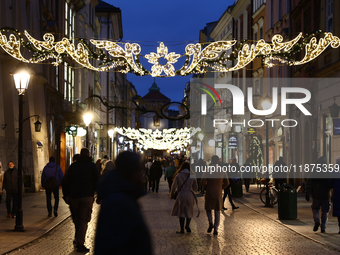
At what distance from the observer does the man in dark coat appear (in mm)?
3705

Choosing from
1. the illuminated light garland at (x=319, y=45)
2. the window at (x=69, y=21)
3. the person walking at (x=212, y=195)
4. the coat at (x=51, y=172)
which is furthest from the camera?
the window at (x=69, y=21)

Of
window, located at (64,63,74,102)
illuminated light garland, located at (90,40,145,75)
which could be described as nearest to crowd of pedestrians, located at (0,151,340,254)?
illuminated light garland, located at (90,40,145,75)

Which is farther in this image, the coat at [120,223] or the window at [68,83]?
the window at [68,83]

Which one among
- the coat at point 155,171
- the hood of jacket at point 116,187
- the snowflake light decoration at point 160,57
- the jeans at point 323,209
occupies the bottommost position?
the coat at point 155,171

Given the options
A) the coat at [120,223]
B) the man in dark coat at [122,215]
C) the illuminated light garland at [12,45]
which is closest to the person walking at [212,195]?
the illuminated light garland at [12,45]

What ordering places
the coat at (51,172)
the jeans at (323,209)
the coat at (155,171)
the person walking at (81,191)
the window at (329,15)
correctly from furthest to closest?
the coat at (155,171), the window at (329,15), the coat at (51,172), the jeans at (323,209), the person walking at (81,191)

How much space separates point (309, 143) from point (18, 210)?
65.5 feet

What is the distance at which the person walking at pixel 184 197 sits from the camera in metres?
14.0

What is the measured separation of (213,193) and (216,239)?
181 cm

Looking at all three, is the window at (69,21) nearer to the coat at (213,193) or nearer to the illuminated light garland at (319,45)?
the illuminated light garland at (319,45)

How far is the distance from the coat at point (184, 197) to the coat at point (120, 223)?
10.1 metres

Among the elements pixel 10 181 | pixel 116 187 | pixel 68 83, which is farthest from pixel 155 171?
pixel 116 187

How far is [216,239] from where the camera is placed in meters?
12.8

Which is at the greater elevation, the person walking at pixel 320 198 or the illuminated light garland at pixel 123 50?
the illuminated light garland at pixel 123 50
